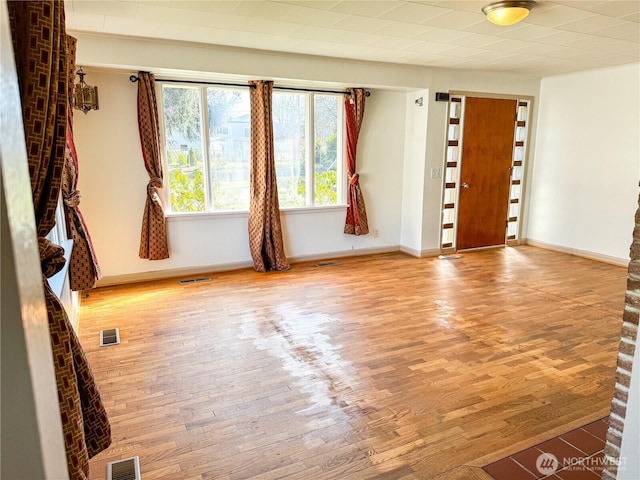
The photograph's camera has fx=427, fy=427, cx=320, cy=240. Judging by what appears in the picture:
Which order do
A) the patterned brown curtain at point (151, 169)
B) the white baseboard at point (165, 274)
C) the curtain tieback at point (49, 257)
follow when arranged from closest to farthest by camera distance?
the curtain tieback at point (49, 257)
the patterned brown curtain at point (151, 169)
the white baseboard at point (165, 274)

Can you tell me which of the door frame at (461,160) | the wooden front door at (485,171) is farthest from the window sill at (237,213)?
the wooden front door at (485,171)

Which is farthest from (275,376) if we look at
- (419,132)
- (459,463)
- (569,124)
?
(569,124)

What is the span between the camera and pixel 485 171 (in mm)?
6160

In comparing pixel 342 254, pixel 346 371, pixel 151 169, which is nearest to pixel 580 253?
pixel 342 254

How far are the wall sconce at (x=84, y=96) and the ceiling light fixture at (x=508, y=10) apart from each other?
3.43 meters

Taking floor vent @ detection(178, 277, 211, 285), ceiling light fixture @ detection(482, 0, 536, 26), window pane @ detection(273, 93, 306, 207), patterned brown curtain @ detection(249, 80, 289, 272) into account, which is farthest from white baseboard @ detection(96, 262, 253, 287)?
ceiling light fixture @ detection(482, 0, 536, 26)

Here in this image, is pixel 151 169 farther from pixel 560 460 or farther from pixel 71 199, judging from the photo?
pixel 560 460

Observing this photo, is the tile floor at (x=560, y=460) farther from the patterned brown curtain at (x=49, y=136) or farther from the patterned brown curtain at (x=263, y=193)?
the patterned brown curtain at (x=263, y=193)

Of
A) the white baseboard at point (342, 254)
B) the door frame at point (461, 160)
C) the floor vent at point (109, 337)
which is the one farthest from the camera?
the door frame at point (461, 160)

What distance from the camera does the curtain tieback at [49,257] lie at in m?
1.22

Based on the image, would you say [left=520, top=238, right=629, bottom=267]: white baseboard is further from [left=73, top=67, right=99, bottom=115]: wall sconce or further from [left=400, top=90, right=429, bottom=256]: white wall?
[left=73, top=67, right=99, bottom=115]: wall sconce

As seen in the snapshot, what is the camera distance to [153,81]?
4410 millimetres

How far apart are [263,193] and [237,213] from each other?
1.37 feet

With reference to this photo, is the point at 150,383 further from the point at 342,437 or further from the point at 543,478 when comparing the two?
the point at 543,478
